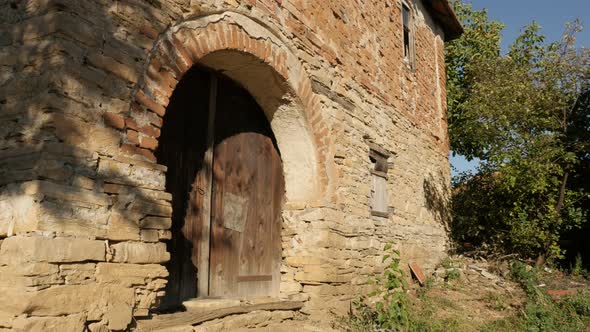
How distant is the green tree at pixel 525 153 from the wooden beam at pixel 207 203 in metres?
6.54

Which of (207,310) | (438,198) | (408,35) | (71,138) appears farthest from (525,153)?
(71,138)

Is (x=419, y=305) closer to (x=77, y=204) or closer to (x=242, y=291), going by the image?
(x=242, y=291)

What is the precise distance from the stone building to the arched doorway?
0.7 inches

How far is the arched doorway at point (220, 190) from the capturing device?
14.2 feet

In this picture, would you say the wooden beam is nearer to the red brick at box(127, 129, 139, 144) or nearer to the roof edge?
the red brick at box(127, 129, 139, 144)

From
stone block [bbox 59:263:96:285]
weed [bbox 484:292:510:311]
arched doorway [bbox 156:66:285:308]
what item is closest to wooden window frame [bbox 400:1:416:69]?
weed [bbox 484:292:510:311]

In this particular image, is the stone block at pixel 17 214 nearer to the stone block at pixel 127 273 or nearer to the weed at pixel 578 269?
the stone block at pixel 127 273

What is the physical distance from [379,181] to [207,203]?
10.6ft

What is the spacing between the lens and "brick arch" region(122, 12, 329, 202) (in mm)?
3240

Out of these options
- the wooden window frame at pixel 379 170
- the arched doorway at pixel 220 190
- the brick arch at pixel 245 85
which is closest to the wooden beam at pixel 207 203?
the arched doorway at pixel 220 190

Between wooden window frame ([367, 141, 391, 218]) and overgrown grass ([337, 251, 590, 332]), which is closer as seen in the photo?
overgrown grass ([337, 251, 590, 332])

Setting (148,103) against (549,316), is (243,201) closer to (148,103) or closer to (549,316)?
(148,103)

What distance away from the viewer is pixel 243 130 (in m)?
5.32

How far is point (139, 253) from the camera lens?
9.95ft
